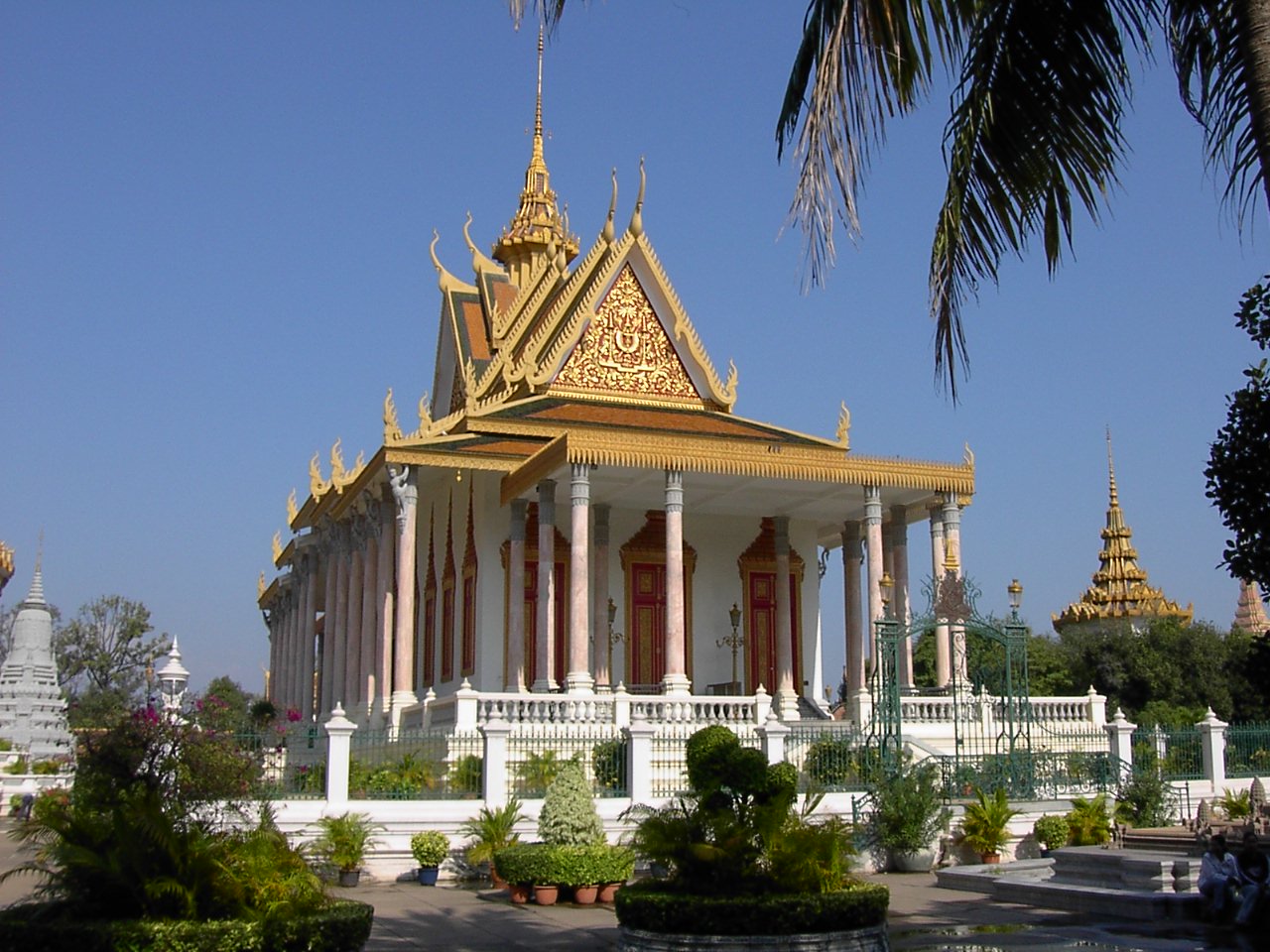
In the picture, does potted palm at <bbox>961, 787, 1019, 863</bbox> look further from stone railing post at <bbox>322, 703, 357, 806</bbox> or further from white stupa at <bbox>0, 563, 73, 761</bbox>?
white stupa at <bbox>0, 563, 73, 761</bbox>

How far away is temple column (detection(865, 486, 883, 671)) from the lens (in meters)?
22.4

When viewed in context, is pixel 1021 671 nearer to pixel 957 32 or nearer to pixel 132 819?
pixel 957 32

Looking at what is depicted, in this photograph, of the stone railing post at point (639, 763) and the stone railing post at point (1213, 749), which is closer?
the stone railing post at point (639, 763)

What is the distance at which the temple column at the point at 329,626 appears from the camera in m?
30.3

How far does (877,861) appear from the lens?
53.1 feet

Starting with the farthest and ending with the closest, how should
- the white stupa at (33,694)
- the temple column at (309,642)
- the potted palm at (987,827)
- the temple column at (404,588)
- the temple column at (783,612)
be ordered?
1. the white stupa at (33,694)
2. the temple column at (309,642)
3. the temple column at (783,612)
4. the temple column at (404,588)
5. the potted palm at (987,827)

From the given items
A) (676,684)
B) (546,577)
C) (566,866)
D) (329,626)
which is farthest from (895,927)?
(329,626)

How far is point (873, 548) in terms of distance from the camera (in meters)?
23.2

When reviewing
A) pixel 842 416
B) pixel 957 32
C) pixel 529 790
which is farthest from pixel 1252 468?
pixel 842 416

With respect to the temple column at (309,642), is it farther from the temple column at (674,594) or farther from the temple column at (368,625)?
the temple column at (674,594)

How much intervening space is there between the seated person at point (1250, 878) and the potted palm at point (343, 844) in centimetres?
838

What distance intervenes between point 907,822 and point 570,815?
4.38m

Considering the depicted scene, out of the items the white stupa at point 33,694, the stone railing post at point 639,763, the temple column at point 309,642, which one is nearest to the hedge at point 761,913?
the stone railing post at point 639,763

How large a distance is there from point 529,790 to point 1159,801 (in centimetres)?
768
